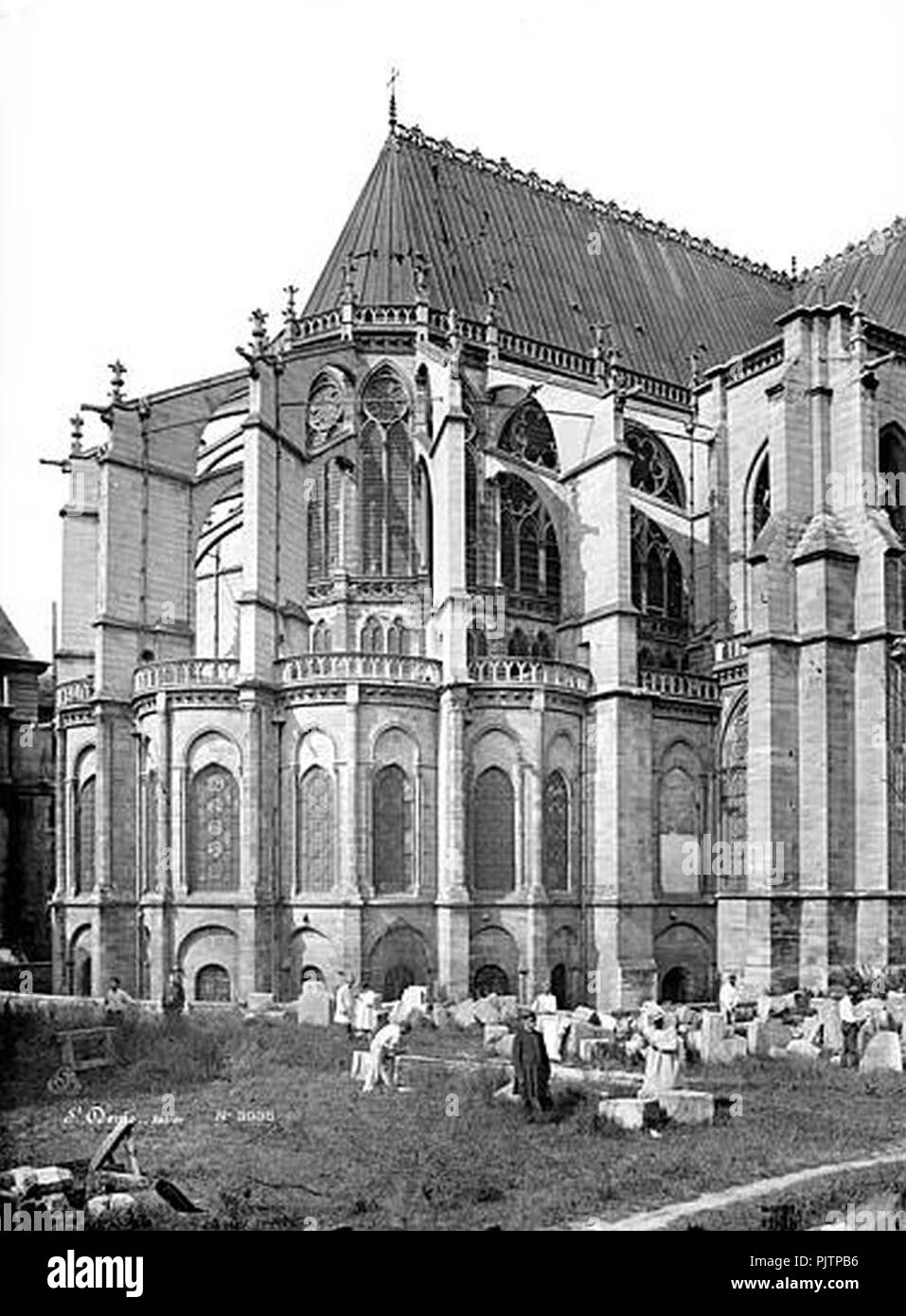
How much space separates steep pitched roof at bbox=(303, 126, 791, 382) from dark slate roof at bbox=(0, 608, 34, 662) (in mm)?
12237

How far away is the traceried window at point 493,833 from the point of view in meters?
32.6

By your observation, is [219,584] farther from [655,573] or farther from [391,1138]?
[391,1138]

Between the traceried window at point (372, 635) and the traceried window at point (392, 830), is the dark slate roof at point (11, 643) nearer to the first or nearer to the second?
the traceried window at point (372, 635)

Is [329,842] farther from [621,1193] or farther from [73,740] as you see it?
[621,1193]

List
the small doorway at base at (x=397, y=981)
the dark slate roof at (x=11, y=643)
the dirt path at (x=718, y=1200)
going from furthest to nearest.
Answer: the dark slate roof at (x=11, y=643), the small doorway at base at (x=397, y=981), the dirt path at (x=718, y=1200)

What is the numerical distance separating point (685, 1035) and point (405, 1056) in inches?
172

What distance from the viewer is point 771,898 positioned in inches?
1221

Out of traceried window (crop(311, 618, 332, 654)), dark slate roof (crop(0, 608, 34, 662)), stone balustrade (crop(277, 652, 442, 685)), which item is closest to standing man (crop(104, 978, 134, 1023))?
stone balustrade (crop(277, 652, 442, 685))

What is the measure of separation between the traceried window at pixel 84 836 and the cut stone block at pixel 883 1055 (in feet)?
60.6

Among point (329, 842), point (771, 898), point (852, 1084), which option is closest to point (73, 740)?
point (329, 842)

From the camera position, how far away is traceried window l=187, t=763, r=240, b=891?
31.7 metres

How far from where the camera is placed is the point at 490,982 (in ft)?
106

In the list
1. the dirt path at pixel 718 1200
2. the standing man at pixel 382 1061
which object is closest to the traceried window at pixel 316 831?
the standing man at pixel 382 1061

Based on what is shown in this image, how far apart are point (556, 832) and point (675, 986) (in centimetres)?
508
